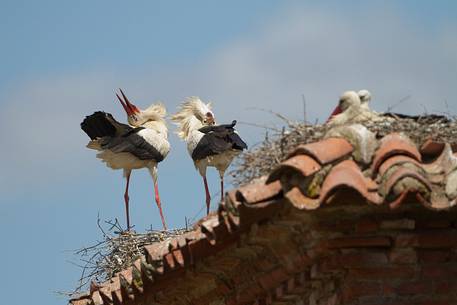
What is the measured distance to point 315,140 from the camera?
7.03 meters

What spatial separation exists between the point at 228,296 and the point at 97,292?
6.54 feet

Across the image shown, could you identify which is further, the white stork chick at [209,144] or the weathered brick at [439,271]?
the white stork chick at [209,144]

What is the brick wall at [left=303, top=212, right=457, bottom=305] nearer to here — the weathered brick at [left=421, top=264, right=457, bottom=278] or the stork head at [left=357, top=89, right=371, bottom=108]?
the weathered brick at [left=421, top=264, right=457, bottom=278]

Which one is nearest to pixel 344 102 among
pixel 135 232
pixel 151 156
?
pixel 135 232

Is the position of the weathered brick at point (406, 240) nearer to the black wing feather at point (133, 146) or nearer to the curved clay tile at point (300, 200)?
the curved clay tile at point (300, 200)

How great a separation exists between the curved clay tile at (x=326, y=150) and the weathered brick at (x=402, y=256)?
53cm

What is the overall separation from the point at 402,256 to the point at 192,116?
10.1 metres

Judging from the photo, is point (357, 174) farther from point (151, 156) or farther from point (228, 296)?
point (151, 156)

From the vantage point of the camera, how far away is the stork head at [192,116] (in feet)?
54.5

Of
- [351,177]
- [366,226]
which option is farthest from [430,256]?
[351,177]

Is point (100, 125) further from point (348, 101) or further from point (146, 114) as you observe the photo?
point (348, 101)

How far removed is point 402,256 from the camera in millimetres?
6859

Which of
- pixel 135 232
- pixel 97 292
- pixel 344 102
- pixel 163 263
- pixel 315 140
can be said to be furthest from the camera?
pixel 135 232

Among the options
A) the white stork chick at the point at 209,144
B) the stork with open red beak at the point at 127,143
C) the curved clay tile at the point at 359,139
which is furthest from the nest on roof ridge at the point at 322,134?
the stork with open red beak at the point at 127,143
